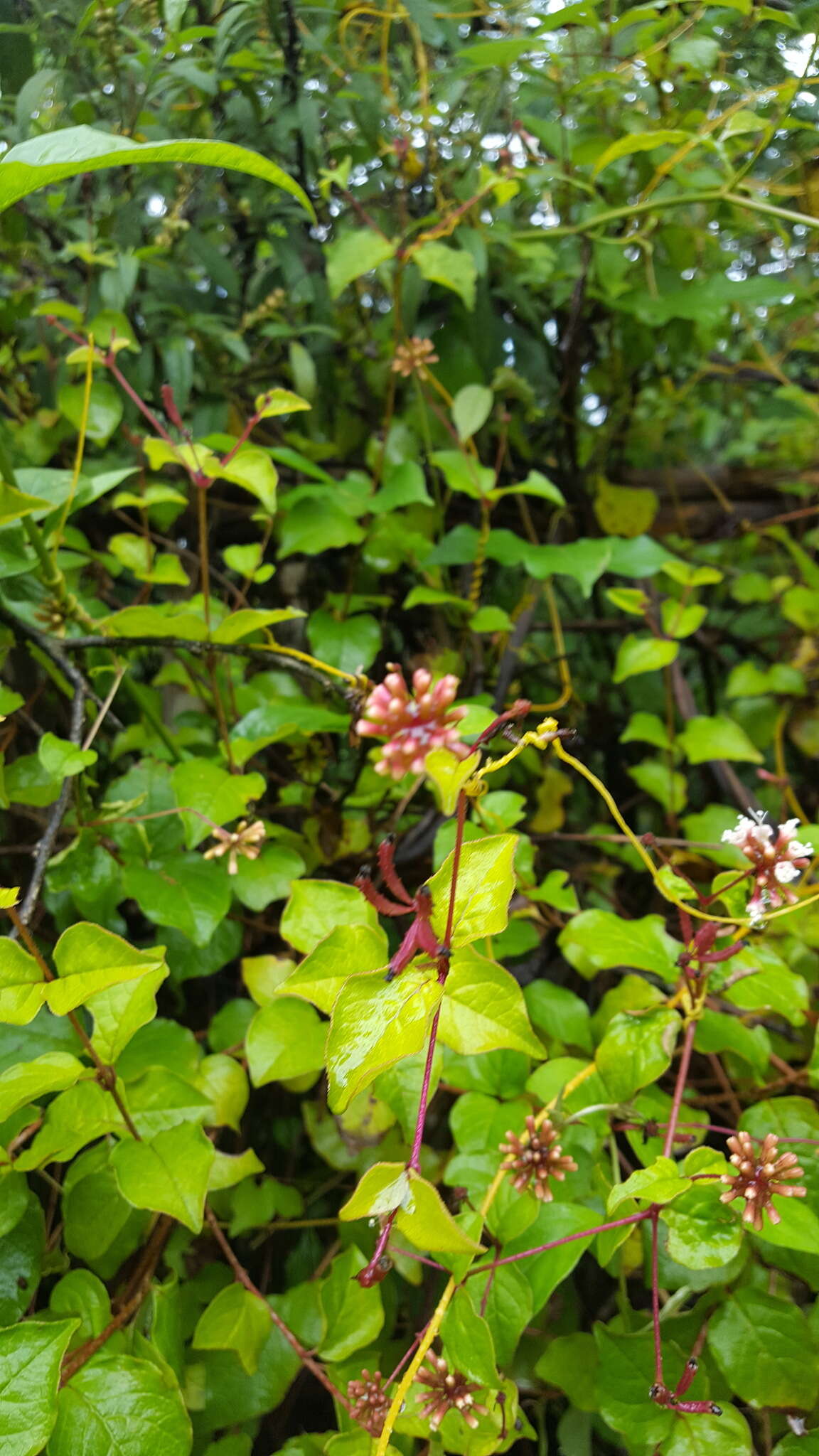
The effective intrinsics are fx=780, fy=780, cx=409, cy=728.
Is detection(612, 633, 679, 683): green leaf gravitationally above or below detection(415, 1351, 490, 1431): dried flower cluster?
above

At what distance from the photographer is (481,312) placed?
96 cm

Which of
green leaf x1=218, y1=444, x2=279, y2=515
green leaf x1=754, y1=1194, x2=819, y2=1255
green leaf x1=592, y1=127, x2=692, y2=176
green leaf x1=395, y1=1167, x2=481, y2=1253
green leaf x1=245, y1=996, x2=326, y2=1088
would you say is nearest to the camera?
green leaf x1=395, y1=1167, x2=481, y2=1253

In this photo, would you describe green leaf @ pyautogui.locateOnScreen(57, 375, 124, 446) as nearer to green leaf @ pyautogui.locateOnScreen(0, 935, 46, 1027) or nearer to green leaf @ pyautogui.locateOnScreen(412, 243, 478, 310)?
green leaf @ pyautogui.locateOnScreen(412, 243, 478, 310)

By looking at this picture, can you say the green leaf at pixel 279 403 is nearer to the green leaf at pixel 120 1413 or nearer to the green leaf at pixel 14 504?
the green leaf at pixel 14 504

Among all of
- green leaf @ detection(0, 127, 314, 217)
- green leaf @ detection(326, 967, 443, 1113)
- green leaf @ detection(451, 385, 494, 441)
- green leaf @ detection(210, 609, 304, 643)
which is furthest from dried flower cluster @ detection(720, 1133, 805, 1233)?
green leaf @ detection(451, 385, 494, 441)

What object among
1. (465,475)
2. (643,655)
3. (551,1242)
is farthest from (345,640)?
(551,1242)

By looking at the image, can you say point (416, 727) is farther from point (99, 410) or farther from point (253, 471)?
point (99, 410)

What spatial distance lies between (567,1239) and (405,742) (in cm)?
33

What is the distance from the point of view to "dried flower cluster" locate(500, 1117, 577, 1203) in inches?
17.6

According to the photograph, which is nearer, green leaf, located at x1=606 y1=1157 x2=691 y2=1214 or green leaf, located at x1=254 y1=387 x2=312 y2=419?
green leaf, located at x1=606 y1=1157 x2=691 y2=1214

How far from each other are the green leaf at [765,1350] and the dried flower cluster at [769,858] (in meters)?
0.23

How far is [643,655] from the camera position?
86 centimetres

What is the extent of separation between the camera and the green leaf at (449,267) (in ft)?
2.66

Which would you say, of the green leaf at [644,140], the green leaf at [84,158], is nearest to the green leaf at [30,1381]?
the green leaf at [84,158]
